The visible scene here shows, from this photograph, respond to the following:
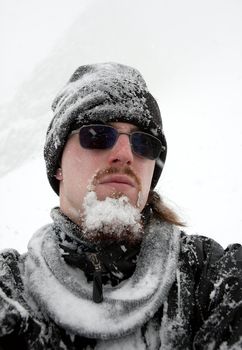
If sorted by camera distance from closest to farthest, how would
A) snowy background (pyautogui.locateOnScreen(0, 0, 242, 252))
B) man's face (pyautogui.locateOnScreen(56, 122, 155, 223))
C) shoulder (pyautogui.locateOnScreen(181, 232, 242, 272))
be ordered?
shoulder (pyautogui.locateOnScreen(181, 232, 242, 272)), man's face (pyautogui.locateOnScreen(56, 122, 155, 223)), snowy background (pyautogui.locateOnScreen(0, 0, 242, 252))

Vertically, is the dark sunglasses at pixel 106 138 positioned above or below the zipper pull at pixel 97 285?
above

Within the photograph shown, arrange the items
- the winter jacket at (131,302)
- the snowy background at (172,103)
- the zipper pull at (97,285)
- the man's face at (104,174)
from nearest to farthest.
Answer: the winter jacket at (131,302) < the zipper pull at (97,285) < the man's face at (104,174) < the snowy background at (172,103)

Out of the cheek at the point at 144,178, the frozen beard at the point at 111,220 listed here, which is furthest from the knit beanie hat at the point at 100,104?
the frozen beard at the point at 111,220

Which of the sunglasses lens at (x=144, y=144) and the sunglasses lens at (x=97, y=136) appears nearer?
the sunglasses lens at (x=97, y=136)

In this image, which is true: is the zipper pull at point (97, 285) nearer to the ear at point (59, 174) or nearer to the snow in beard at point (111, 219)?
the snow in beard at point (111, 219)

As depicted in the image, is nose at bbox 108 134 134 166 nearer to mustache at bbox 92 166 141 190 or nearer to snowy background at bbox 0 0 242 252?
mustache at bbox 92 166 141 190

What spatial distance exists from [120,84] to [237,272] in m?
1.49

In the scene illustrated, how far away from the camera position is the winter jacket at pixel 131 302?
4.52 feet

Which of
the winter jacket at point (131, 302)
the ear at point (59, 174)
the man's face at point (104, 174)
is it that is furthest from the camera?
the ear at point (59, 174)

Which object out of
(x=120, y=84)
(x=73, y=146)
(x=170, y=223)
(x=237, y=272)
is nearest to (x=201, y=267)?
(x=237, y=272)

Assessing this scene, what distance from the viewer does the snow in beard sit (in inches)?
68.8

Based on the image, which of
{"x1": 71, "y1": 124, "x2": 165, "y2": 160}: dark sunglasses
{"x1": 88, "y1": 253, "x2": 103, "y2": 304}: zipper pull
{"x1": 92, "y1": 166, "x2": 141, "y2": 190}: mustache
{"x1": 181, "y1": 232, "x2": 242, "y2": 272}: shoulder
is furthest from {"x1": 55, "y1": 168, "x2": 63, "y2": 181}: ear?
{"x1": 181, "y1": 232, "x2": 242, "y2": 272}: shoulder

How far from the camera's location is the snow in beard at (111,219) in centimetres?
175

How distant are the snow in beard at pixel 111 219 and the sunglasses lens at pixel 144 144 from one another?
442mm
